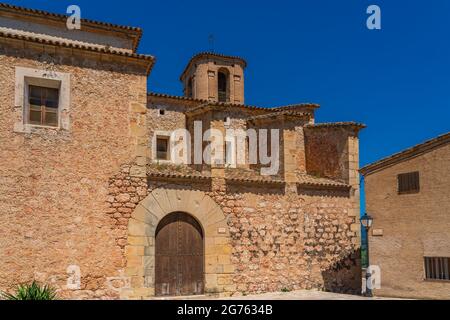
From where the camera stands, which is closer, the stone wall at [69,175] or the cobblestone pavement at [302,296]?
the stone wall at [69,175]

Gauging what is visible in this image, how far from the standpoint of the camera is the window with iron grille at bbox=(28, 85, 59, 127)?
33.7ft

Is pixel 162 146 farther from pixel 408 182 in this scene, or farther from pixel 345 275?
pixel 408 182

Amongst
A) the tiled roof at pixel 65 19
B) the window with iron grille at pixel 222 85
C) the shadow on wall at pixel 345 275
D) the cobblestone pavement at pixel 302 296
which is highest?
the window with iron grille at pixel 222 85

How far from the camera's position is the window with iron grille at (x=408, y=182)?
36.9ft

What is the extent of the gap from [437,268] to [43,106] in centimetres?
995

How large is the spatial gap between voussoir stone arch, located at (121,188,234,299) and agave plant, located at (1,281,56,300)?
5.43 ft

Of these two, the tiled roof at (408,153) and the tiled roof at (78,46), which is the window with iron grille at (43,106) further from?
the tiled roof at (408,153)

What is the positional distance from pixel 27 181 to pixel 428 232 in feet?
30.7

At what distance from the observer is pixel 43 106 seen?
34.2 feet

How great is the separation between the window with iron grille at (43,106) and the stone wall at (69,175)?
0.31m

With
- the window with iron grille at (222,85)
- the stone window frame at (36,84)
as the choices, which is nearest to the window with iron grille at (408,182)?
the stone window frame at (36,84)

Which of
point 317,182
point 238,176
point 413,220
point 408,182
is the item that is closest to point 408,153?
point 408,182
